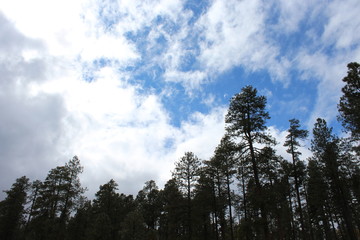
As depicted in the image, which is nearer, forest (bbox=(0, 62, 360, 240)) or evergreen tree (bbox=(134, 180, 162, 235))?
forest (bbox=(0, 62, 360, 240))

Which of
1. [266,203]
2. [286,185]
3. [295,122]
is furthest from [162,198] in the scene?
[266,203]

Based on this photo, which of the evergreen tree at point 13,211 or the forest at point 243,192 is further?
the evergreen tree at point 13,211

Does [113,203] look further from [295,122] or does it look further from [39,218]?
[295,122]

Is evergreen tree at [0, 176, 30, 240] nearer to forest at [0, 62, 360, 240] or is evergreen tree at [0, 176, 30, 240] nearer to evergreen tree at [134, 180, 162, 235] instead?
forest at [0, 62, 360, 240]

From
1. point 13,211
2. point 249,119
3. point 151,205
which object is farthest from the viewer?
point 151,205

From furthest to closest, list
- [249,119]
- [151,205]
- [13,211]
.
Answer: [151,205]
[13,211]
[249,119]

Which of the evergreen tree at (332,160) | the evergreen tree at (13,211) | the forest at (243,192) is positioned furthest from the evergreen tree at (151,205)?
the evergreen tree at (332,160)

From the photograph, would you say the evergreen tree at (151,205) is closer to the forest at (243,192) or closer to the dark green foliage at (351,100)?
the forest at (243,192)

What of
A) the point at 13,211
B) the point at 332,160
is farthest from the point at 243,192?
the point at 13,211

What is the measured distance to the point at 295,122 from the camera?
2881 centimetres

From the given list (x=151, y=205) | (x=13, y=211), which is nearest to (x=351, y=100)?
(x=151, y=205)

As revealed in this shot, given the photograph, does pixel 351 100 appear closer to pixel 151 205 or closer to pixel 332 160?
pixel 332 160

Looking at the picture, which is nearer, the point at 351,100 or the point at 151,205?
the point at 351,100

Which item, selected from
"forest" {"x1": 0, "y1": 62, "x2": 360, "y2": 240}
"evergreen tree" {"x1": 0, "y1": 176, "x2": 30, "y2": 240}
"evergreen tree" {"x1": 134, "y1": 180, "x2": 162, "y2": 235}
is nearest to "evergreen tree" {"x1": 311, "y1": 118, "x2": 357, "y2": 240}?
"forest" {"x1": 0, "y1": 62, "x2": 360, "y2": 240}
